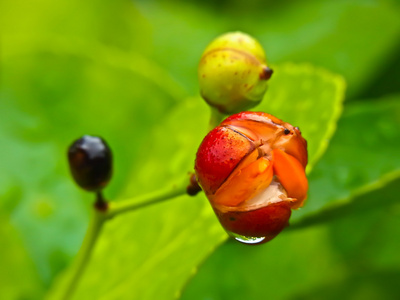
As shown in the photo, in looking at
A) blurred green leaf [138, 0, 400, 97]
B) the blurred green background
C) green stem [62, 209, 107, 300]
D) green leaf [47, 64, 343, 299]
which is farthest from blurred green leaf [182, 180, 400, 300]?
blurred green leaf [138, 0, 400, 97]

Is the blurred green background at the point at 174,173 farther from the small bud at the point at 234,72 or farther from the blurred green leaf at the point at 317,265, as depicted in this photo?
the small bud at the point at 234,72

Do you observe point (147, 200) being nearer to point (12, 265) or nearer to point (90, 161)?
point (90, 161)

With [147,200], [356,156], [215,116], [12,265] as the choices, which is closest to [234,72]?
[215,116]

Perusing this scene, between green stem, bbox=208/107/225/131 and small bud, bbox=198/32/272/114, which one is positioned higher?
small bud, bbox=198/32/272/114

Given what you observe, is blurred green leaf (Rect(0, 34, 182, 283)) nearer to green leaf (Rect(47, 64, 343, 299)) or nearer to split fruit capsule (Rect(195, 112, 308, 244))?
green leaf (Rect(47, 64, 343, 299))

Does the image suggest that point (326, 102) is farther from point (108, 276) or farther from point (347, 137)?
point (108, 276)

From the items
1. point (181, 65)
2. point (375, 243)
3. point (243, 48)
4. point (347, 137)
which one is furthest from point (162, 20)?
point (243, 48)
